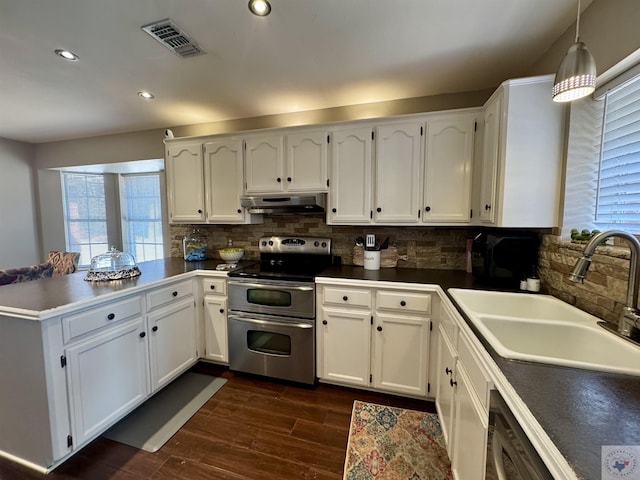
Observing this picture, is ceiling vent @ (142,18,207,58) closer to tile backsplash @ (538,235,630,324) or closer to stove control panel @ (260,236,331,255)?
stove control panel @ (260,236,331,255)

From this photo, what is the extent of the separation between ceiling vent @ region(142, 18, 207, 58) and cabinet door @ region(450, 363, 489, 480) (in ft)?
7.98

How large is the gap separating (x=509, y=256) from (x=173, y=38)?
2592mm

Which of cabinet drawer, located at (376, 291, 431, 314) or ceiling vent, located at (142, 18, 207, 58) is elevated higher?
ceiling vent, located at (142, 18, 207, 58)

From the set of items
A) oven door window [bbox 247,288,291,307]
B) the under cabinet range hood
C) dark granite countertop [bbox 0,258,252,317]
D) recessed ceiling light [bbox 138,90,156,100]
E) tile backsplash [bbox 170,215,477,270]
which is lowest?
oven door window [bbox 247,288,291,307]

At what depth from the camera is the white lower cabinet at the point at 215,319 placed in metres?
2.46

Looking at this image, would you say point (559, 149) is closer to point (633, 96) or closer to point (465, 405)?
point (633, 96)

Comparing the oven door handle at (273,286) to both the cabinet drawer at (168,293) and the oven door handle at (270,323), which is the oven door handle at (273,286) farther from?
the cabinet drawer at (168,293)

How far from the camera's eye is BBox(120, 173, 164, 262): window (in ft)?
12.6

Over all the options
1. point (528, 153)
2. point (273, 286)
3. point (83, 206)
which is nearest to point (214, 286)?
point (273, 286)

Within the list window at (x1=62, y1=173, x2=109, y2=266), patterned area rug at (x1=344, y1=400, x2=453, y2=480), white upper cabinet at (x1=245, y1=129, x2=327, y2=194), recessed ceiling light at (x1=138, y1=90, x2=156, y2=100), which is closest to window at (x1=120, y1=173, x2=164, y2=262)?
window at (x1=62, y1=173, x2=109, y2=266)

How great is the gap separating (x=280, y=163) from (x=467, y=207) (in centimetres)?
167

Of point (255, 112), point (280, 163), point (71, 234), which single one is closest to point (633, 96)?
point (280, 163)

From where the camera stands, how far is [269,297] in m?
2.25

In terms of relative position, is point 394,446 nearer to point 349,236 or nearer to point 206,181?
point 349,236
